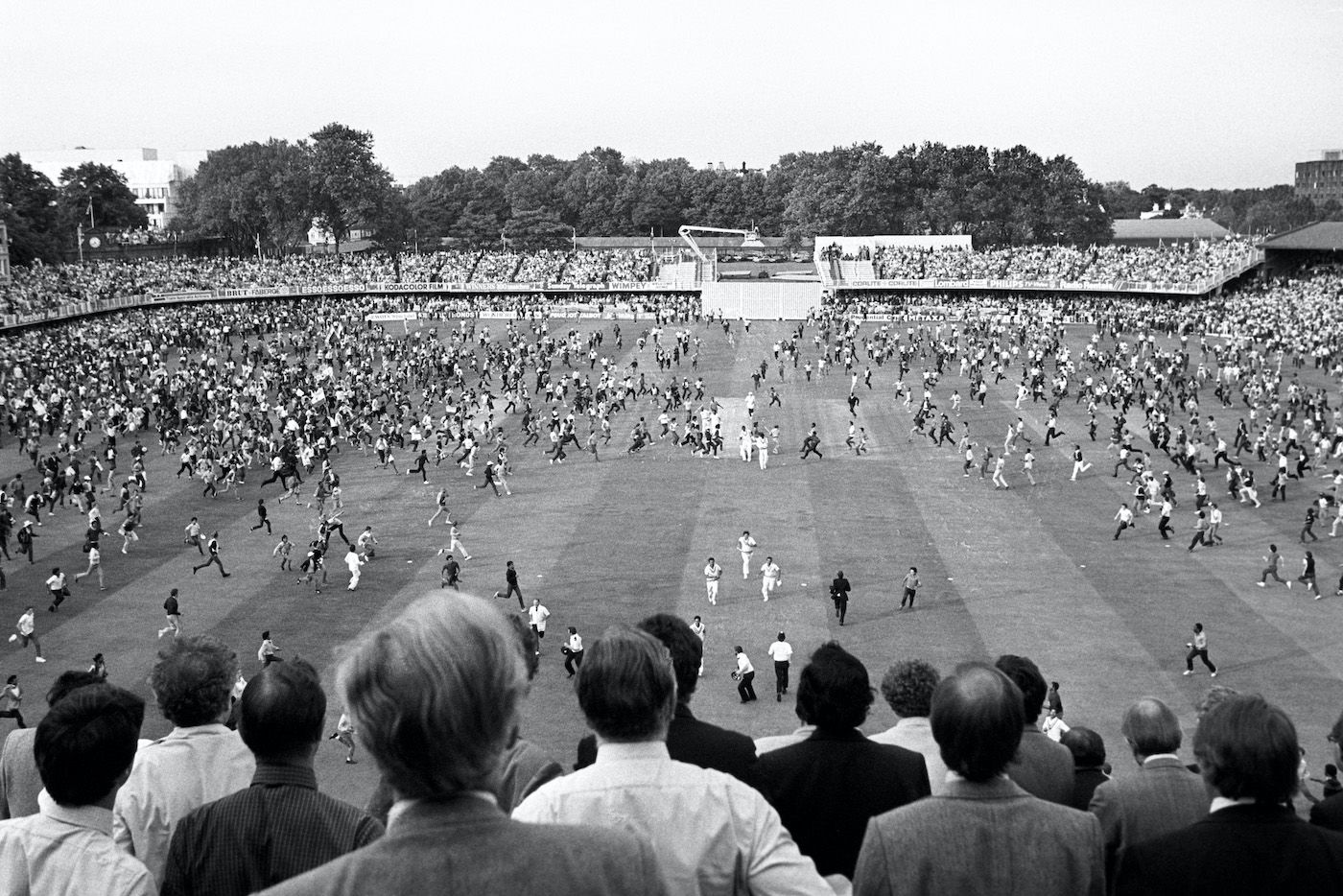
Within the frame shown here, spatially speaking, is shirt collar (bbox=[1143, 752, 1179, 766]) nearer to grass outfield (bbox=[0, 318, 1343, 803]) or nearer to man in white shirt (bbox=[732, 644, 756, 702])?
grass outfield (bbox=[0, 318, 1343, 803])

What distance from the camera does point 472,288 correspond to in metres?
100

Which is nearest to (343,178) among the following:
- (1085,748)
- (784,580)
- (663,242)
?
(663,242)

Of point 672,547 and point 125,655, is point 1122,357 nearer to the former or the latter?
point 672,547

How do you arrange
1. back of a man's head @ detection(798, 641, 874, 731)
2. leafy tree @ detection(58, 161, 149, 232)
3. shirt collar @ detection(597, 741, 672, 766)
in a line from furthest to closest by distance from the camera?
leafy tree @ detection(58, 161, 149, 232) → back of a man's head @ detection(798, 641, 874, 731) → shirt collar @ detection(597, 741, 672, 766)

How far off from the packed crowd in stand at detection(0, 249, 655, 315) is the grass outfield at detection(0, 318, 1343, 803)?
1997 inches

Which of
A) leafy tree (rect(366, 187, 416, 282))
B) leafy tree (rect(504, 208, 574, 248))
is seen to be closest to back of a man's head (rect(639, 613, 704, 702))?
leafy tree (rect(366, 187, 416, 282))

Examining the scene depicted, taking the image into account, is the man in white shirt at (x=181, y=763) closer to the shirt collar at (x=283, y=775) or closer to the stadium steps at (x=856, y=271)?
the shirt collar at (x=283, y=775)

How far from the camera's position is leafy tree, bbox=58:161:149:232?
114 metres

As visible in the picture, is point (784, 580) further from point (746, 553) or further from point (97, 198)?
point (97, 198)

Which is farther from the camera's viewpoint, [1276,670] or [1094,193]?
[1094,193]

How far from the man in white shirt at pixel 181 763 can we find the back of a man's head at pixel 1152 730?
162 inches

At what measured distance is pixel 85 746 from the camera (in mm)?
4520

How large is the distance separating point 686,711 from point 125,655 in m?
19.5

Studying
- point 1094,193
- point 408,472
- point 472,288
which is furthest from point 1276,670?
point 1094,193
